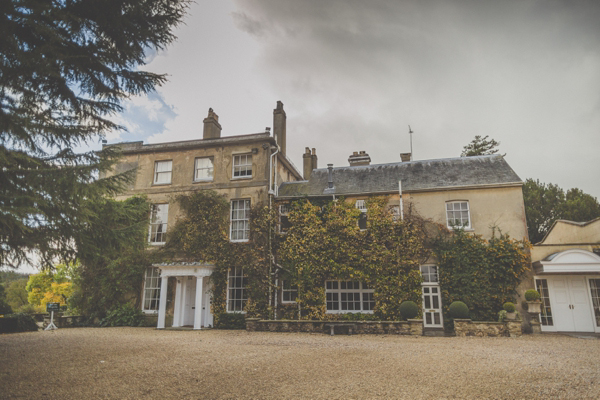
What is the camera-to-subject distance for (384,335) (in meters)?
13.3

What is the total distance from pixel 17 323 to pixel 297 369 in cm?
1294

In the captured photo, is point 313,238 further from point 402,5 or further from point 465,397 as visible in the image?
point 465,397

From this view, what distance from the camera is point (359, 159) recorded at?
70.4 ft

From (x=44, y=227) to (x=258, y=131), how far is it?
13387 mm

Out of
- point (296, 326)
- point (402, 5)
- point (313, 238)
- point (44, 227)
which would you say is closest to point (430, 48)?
point (402, 5)

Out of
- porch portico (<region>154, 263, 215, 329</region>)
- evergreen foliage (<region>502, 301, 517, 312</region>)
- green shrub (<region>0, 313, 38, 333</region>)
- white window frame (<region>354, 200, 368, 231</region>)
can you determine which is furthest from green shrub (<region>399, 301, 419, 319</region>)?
green shrub (<region>0, 313, 38, 333</region>)

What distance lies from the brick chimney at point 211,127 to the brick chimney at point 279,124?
3.17 metres

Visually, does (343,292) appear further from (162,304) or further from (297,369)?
(297,369)

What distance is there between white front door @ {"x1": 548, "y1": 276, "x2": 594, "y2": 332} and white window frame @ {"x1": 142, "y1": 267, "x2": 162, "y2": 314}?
696 inches

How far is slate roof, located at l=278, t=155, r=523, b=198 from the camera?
667 inches

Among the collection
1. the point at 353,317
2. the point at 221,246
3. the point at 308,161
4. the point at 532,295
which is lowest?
the point at 353,317

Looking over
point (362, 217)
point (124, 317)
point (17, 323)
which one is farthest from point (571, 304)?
point (17, 323)

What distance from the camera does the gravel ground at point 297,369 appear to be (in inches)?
228

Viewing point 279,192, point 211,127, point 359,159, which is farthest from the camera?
point 359,159
